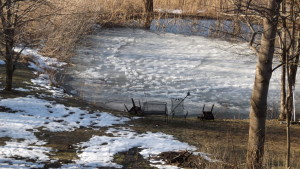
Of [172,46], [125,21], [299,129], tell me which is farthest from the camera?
[125,21]

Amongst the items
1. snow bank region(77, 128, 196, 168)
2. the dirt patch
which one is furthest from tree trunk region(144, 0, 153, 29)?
the dirt patch

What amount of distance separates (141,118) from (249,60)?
952cm

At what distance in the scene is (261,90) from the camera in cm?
704

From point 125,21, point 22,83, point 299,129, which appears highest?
point 125,21

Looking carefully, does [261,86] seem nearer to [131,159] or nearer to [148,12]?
[131,159]

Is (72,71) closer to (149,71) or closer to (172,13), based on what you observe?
(149,71)

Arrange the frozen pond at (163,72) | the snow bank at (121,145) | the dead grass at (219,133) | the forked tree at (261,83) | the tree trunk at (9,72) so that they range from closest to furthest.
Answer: the forked tree at (261,83) < the snow bank at (121,145) < the dead grass at (219,133) < the tree trunk at (9,72) < the frozen pond at (163,72)

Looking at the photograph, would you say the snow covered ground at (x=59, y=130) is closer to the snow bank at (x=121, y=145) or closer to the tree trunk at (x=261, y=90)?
the snow bank at (x=121, y=145)

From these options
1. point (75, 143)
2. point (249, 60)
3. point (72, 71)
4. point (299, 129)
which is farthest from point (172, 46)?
point (75, 143)

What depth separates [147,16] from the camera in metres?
25.9

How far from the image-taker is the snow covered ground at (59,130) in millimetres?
7996

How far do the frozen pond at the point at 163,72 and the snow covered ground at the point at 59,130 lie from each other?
233 centimetres

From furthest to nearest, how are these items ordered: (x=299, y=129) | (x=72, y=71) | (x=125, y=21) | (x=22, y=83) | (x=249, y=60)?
1. (x=125, y=21)
2. (x=249, y=60)
3. (x=72, y=71)
4. (x=22, y=83)
5. (x=299, y=129)

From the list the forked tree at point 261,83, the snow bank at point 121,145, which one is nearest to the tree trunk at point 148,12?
the snow bank at point 121,145
